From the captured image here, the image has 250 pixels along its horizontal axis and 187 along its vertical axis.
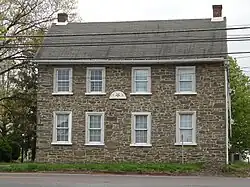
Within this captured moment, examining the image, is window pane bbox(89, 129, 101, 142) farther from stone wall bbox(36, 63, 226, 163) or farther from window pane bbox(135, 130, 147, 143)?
window pane bbox(135, 130, 147, 143)

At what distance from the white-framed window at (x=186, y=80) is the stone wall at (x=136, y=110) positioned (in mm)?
276

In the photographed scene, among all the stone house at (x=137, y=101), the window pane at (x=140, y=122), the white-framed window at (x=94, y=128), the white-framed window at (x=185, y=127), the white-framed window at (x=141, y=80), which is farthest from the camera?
the white-framed window at (x=94, y=128)

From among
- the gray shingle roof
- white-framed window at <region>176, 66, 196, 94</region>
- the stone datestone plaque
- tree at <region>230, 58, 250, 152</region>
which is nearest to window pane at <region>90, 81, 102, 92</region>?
the stone datestone plaque

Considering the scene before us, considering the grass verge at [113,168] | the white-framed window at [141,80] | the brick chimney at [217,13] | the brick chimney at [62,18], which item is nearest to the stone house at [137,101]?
the white-framed window at [141,80]

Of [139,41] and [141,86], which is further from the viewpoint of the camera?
[139,41]

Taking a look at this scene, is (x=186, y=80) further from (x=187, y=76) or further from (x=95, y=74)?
(x=95, y=74)

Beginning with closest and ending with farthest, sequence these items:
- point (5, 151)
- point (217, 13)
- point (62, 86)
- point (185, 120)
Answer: point (185, 120) < point (62, 86) < point (217, 13) < point (5, 151)

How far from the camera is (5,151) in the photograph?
4672cm

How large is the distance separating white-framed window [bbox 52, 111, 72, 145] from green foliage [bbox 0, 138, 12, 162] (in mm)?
12075

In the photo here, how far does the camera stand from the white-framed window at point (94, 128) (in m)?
35.3

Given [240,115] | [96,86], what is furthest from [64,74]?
[240,115]

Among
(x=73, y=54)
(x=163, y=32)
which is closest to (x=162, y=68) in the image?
(x=163, y=32)

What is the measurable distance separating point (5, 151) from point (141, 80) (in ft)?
55.1

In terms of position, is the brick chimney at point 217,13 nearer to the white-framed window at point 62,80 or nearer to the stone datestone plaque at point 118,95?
the stone datestone plaque at point 118,95
